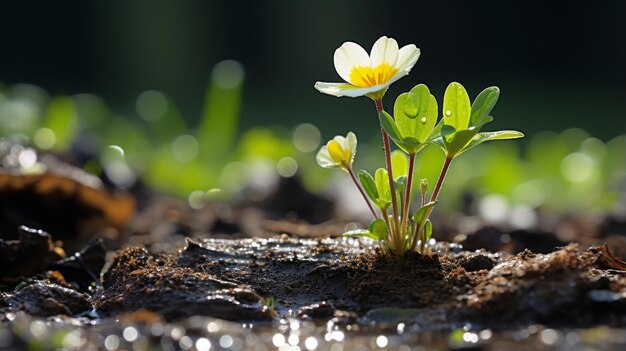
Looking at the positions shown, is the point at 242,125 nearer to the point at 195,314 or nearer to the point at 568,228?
the point at 568,228

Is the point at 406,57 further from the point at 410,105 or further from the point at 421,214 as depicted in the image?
the point at 421,214

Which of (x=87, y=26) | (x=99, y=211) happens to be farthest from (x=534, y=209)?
(x=87, y=26)

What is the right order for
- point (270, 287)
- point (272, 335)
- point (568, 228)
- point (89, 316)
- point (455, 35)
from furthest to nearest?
point (455, 35) < point (568, 228) < point (270, 287) < point (89, 316) < point (272, 335)

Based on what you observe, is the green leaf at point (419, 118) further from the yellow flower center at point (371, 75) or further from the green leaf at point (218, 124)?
the green leaf at point (218, 124)

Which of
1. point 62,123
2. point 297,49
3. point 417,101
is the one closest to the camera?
point 417,101

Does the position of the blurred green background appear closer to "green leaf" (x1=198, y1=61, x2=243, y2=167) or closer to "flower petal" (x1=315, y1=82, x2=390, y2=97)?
"green leaf" (x1=198, y1=61, x2=243, y2=167)

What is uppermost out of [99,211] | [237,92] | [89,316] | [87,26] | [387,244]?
[87,26]

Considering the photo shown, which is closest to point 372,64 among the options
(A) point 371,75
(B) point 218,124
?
(A) point 371,75
